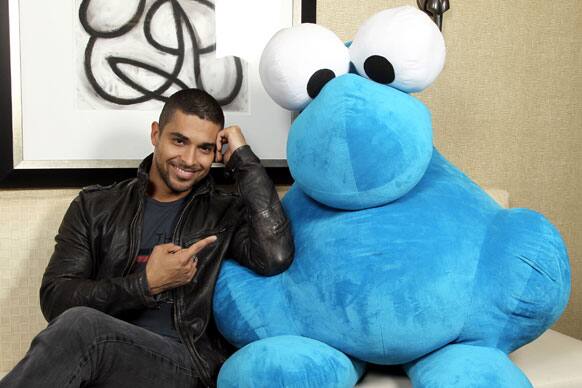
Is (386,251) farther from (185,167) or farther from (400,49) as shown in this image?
(185,167)

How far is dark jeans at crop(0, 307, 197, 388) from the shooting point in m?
1.31

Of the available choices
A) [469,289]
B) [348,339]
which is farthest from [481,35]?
[348,339]

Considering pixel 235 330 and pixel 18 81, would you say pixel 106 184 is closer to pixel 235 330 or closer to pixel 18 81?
pixel 18 81

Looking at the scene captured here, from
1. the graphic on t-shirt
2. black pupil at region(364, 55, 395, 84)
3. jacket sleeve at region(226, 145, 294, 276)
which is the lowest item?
the graphic on t-shirt

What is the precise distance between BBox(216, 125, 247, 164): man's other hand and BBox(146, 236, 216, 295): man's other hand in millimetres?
260

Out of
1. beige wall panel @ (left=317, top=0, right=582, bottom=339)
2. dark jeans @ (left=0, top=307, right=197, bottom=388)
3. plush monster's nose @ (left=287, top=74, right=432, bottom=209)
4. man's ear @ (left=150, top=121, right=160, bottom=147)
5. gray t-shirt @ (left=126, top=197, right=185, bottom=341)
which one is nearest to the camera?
dark jeans @ (left=0, top=307, right=197, bottom=388)

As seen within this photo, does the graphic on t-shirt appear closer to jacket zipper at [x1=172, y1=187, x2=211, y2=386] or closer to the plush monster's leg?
jacket zipper at [x1=172, y1=187, x2=211, y2=386]

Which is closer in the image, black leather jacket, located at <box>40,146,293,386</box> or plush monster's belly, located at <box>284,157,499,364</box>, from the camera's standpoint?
plush monster's belly, located at <box>284,157,499,364</box>

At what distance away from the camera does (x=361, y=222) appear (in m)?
1.48

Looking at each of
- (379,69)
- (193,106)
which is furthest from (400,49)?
(193,106)

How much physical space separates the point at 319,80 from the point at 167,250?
1.68ft

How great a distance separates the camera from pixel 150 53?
1909 millimetres

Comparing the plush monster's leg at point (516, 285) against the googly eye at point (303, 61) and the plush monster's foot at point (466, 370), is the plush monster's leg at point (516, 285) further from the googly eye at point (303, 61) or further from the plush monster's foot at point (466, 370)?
the googly eye at point (303, 61)

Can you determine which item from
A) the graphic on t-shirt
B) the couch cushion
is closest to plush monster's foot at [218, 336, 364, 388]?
the couch cushion
